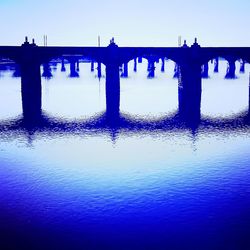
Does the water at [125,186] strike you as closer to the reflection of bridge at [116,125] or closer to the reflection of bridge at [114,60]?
the reflection of bridge at [116,125]

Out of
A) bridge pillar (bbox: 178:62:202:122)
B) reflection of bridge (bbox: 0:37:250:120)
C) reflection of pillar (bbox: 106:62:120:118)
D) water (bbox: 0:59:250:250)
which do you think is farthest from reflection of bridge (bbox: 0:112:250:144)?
bridge pillar (bbox: 178:62:202:122)

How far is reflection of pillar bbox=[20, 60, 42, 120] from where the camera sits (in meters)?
61.5

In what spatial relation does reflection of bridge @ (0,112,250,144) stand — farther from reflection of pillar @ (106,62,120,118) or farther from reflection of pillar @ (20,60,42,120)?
reflection of pillar @ (106,62,120,118)

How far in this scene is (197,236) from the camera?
714 inches

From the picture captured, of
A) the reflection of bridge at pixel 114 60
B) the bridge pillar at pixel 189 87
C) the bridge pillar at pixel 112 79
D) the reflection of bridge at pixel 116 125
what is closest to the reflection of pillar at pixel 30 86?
the reflection of bridge at pixel 114 60

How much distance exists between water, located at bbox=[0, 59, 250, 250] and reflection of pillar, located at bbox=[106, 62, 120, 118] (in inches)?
522

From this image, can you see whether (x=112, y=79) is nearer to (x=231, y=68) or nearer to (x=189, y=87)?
(x=189, y=87)

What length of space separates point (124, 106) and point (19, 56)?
20237 millimetres

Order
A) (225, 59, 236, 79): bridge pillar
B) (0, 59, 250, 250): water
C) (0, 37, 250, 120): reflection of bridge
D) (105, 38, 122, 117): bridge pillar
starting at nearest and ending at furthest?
(0, 59, 250, 250): water
(0, 37, 250, 120): reflection of bridge
(105, 38, 122, 117): bridge pillar
(225, 59, 236, 79): bridge pillar

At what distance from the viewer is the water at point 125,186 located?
18.2 m

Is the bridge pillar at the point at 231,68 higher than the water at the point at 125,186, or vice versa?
the bridge pillar at the point at 231,68

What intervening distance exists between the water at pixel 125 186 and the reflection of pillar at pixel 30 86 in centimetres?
1301

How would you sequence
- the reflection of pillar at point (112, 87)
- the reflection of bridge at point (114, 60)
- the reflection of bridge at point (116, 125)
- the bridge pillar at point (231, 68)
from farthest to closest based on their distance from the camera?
the bridge pillar at point (231, 68), the reflection of pillar at point (112, 87), the reflection of bridge at point (114, 60), the reflection of bridge at point (116, 125)

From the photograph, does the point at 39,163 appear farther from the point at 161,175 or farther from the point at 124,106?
the point at 124,106
